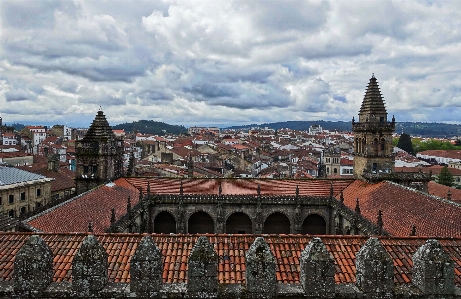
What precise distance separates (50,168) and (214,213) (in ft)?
121

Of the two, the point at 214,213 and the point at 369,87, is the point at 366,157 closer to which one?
the point at 369,87

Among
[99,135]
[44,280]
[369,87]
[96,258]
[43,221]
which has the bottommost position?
[43,221]

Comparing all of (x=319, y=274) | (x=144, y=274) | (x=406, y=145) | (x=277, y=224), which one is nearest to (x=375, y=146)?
(x=277, y=224)

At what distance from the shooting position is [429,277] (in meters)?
9.53

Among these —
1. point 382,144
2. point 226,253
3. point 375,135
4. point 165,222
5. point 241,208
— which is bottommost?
point 165,222

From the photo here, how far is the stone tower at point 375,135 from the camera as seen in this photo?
Answer: 137 ft

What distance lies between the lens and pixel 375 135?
138 feet

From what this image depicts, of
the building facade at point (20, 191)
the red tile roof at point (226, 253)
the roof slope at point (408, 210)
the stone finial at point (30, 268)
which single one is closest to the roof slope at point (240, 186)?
the roof slope at point (408, 210)

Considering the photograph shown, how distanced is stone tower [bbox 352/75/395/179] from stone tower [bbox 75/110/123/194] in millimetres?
26801

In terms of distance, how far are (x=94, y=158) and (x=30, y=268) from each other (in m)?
32.6

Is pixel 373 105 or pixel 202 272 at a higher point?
pixel 373 105

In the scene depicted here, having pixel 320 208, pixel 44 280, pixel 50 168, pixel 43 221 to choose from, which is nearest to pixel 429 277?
pixel 44 280

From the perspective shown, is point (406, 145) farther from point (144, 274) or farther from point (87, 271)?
point (87, 271)

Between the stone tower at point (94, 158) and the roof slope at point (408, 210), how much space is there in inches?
944
